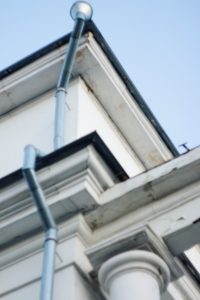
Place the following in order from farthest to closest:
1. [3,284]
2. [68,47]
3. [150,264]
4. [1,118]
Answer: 1. [1,118]
2. [68,47]
3. [3,284]
4. [150,264]

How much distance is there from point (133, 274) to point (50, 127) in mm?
2410

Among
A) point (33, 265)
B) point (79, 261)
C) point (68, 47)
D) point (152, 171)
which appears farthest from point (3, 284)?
point (68, 47)

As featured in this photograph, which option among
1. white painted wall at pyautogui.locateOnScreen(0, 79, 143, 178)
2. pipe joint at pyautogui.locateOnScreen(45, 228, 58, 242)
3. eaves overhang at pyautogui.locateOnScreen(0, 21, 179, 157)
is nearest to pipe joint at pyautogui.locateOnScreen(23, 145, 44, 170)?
pipe joint at pyautogui.locateOnScreen(45, 228, 58, 242)

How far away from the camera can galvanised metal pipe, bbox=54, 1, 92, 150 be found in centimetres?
562

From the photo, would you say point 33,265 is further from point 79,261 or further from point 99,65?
point 99,65

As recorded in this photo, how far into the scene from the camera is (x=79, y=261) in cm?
432

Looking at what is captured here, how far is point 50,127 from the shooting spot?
6230mm

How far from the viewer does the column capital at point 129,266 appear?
13.5 feet

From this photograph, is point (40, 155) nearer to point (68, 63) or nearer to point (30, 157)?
point (30, 157)

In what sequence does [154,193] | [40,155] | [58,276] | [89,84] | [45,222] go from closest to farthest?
[58,276]
[45,222]
[154,193]
[40,155]
[89,84]

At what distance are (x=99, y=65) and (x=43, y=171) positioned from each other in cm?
227

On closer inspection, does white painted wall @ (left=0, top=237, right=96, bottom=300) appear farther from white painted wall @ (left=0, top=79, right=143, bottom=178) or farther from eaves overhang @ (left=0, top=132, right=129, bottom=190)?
white painted wall @ (left=0, top=79, right=143, bottom=178)

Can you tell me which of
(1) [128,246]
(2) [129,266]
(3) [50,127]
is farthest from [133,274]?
(3) [50,127]

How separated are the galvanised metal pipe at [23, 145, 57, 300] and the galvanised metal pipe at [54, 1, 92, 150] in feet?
2.64
